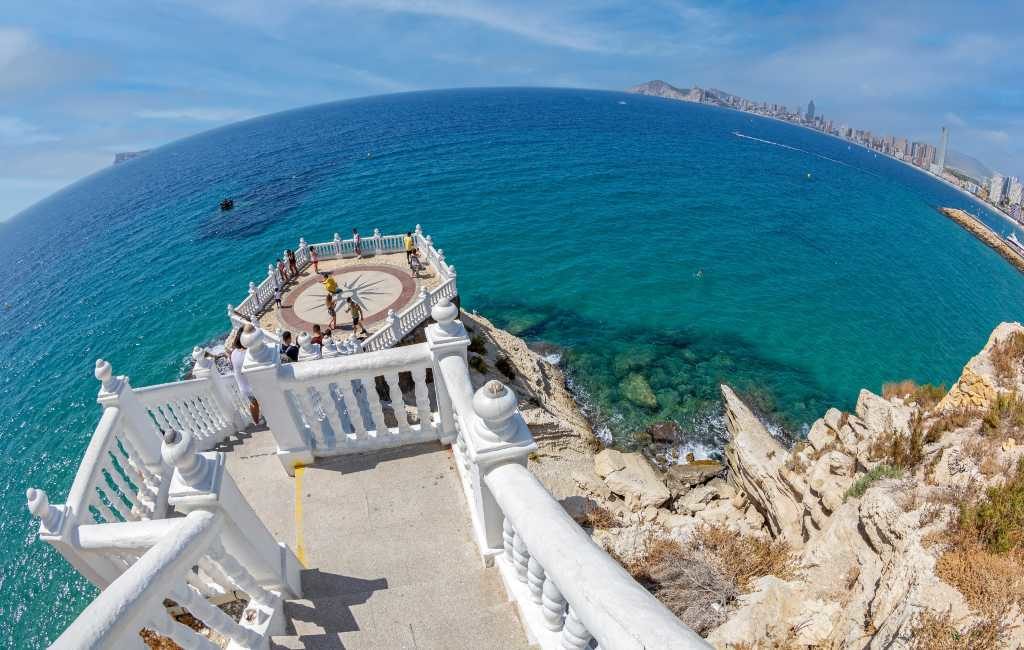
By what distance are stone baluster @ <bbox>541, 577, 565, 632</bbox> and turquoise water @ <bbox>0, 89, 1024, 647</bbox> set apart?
16190 mm

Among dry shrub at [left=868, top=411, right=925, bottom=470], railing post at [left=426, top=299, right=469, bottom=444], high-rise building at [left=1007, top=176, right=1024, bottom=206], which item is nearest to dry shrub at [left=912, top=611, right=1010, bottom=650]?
dry shrub at [left=868, top=411, right=925, bottom=470]

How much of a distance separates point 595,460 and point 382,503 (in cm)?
865

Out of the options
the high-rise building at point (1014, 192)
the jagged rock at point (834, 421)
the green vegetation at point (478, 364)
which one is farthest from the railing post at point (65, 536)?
the high-rise building at point (1014, 192)

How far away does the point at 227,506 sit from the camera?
419cm

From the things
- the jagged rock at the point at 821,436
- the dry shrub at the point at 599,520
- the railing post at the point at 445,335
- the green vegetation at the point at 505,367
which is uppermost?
the railing post at the point at 445,335

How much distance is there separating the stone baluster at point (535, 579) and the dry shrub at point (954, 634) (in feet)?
12.3

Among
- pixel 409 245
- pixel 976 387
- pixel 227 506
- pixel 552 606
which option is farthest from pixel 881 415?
pixel 409 245

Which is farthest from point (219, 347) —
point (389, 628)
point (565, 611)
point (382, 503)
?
point (565, 611)

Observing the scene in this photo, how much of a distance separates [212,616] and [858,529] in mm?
8442

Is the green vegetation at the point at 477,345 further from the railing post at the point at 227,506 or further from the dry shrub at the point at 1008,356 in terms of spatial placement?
the dry shrub at the point at 1008,356

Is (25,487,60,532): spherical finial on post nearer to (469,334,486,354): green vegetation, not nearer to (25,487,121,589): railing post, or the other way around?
(25,487,121,589): railing post

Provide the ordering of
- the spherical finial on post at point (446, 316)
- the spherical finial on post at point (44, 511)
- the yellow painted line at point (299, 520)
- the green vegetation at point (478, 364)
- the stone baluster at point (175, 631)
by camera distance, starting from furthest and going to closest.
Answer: the green vegetation at point (478, 364)
the yellow painted line at point (299, 520)
the spherical finial on post at point (446, 316)
the spherical finial on post at point (44, 511)
the stone baluster at point (175, 631)

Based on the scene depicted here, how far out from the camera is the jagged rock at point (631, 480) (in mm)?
10945

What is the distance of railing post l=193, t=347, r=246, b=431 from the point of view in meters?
8.93
